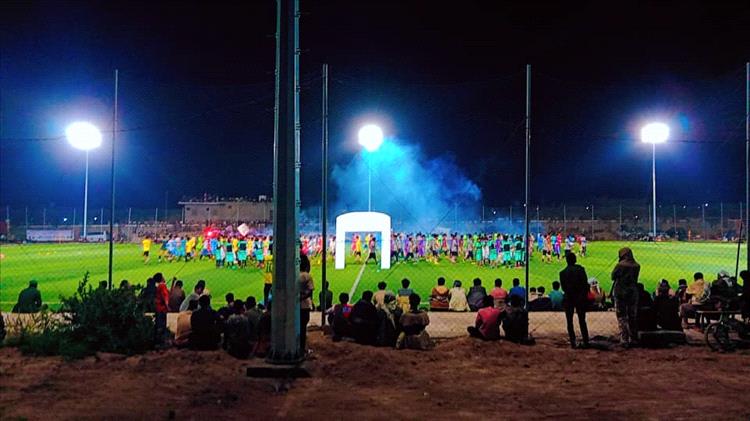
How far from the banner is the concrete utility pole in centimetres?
5366

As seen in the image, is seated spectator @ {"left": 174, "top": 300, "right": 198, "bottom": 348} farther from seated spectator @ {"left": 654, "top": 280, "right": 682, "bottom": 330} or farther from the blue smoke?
the blue smoke

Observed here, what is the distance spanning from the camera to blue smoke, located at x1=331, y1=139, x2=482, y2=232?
141 ft

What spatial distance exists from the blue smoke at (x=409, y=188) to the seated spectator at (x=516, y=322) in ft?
95.3

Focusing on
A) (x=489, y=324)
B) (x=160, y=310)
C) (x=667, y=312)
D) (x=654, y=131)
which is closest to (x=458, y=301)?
(x=489, y=324)

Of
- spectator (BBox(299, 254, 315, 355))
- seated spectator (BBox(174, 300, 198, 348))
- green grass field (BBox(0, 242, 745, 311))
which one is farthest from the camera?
green grass field (BBox(0, 242, 745, 311))

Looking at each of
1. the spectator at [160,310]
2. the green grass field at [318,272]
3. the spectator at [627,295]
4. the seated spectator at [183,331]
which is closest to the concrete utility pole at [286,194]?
the seated spectator at [183,331]

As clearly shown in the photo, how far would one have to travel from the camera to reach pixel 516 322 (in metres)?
11.5

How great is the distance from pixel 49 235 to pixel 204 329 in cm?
5273

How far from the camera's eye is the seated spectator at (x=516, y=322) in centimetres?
1148

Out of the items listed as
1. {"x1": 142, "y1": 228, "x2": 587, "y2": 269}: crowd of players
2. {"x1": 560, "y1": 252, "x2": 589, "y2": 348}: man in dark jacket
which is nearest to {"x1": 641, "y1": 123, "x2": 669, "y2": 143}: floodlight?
{"x1": 142, "y1": 228, "x2": 587, "y2": 269}: crowd of players

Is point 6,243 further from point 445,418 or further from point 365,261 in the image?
point 445,418

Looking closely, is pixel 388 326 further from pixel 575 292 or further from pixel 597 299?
pixel 597 299

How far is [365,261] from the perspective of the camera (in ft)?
100

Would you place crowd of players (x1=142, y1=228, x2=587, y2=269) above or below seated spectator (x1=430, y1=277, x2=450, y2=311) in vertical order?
above
